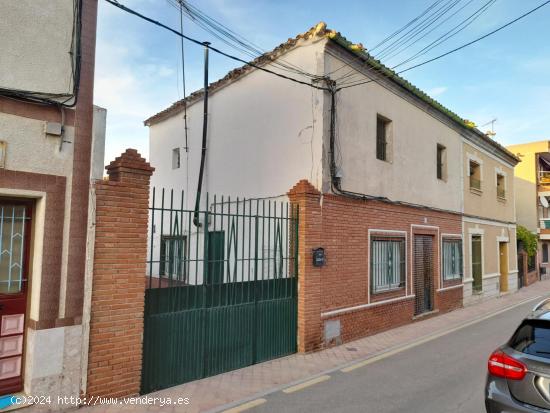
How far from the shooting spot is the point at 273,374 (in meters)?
6.30

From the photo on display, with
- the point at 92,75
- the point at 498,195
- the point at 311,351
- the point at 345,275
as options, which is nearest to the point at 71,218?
the point at 92,75

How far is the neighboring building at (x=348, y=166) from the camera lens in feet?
27.1

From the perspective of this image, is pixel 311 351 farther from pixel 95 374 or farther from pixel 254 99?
pixel 254 99

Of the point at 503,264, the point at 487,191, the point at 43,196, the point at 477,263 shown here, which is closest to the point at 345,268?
the point at 43,196

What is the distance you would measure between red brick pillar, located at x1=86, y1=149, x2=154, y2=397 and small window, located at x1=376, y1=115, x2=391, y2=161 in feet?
21.8

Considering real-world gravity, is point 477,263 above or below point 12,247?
below

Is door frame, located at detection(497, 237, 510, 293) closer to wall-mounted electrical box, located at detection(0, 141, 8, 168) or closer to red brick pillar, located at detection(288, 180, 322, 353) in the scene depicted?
red brick pillar, located at detection(288, 180, 322, 353)

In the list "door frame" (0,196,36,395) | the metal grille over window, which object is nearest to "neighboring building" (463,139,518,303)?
"door frame" (0,196,36,395)

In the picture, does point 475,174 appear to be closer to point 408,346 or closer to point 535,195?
point 408,346

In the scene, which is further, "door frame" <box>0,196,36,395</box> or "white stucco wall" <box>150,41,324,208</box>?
"white stucco wall" <box>150,41,324,208</box>

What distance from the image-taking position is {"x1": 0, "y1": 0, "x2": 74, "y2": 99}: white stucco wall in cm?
439

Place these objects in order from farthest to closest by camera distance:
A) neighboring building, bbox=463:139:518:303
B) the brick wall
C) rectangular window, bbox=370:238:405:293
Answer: neighboring building, bbox=463:139:518:303 < rectangular window, bbox=370:238:405:293 < the brick wall

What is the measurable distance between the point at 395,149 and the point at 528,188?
2199 cm

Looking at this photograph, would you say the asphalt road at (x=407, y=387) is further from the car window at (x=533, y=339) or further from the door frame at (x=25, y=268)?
the door frame at (x=25, y=268)
